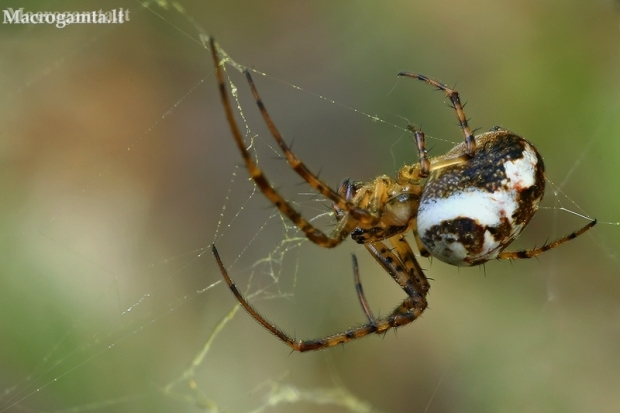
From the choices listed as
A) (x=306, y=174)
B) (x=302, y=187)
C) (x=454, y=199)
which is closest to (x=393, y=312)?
(x=454, y=199)

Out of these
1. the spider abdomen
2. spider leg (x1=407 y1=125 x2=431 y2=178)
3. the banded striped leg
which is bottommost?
the banded striped leg

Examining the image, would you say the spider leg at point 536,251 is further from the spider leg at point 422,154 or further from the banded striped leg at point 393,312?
the spider leg at point 422,154

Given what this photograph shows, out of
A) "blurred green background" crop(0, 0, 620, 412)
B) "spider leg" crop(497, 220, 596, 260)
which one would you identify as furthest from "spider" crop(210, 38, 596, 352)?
"blurred green background" crop(0, 0, 620, 412)

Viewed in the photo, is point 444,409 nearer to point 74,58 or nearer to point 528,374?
point 528,374

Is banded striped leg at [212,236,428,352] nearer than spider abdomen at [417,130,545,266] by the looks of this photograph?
No

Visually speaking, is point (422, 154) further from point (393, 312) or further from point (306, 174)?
point (393, 312)

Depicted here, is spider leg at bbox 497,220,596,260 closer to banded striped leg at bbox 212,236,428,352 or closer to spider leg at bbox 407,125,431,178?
banded striped leg at bbox 212,236,428,352

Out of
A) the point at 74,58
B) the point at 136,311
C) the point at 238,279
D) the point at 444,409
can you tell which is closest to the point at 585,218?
the point at 444,409
